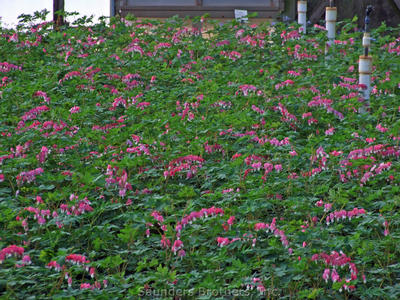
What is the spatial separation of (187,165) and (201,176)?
0.19 m

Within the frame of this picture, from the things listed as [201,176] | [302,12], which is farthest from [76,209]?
[302,12]

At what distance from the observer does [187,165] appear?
6418mm

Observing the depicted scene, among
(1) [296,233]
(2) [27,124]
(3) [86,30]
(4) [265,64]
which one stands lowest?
(1) [296,233]

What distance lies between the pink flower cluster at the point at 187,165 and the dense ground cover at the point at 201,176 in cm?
2

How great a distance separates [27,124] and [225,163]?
8.58ft

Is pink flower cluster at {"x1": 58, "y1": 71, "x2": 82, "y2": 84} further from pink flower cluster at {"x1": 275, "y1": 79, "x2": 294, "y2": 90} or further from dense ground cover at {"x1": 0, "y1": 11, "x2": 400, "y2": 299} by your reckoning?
pink flower cluster at {"x1": 275, "y1": 79, "x2": 294, "y2": 90}

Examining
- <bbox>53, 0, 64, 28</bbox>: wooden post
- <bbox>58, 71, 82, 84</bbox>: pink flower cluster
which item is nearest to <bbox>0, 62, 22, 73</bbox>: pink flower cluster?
<bbox>58, 71, 82, 84</bbox>: pink flower cluster

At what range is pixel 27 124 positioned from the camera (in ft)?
24.9

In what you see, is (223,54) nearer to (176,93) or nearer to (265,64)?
(265,64)

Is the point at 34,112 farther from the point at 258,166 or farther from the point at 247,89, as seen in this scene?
the point at 258,166

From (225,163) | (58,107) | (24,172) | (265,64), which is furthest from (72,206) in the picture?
(265,64)

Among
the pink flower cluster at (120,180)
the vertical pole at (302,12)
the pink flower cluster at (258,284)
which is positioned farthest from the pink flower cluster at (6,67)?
the pink flower cluster at (258,284)

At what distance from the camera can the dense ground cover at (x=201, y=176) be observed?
4.64 metres

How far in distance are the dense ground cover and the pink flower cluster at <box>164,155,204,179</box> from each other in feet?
0.05
